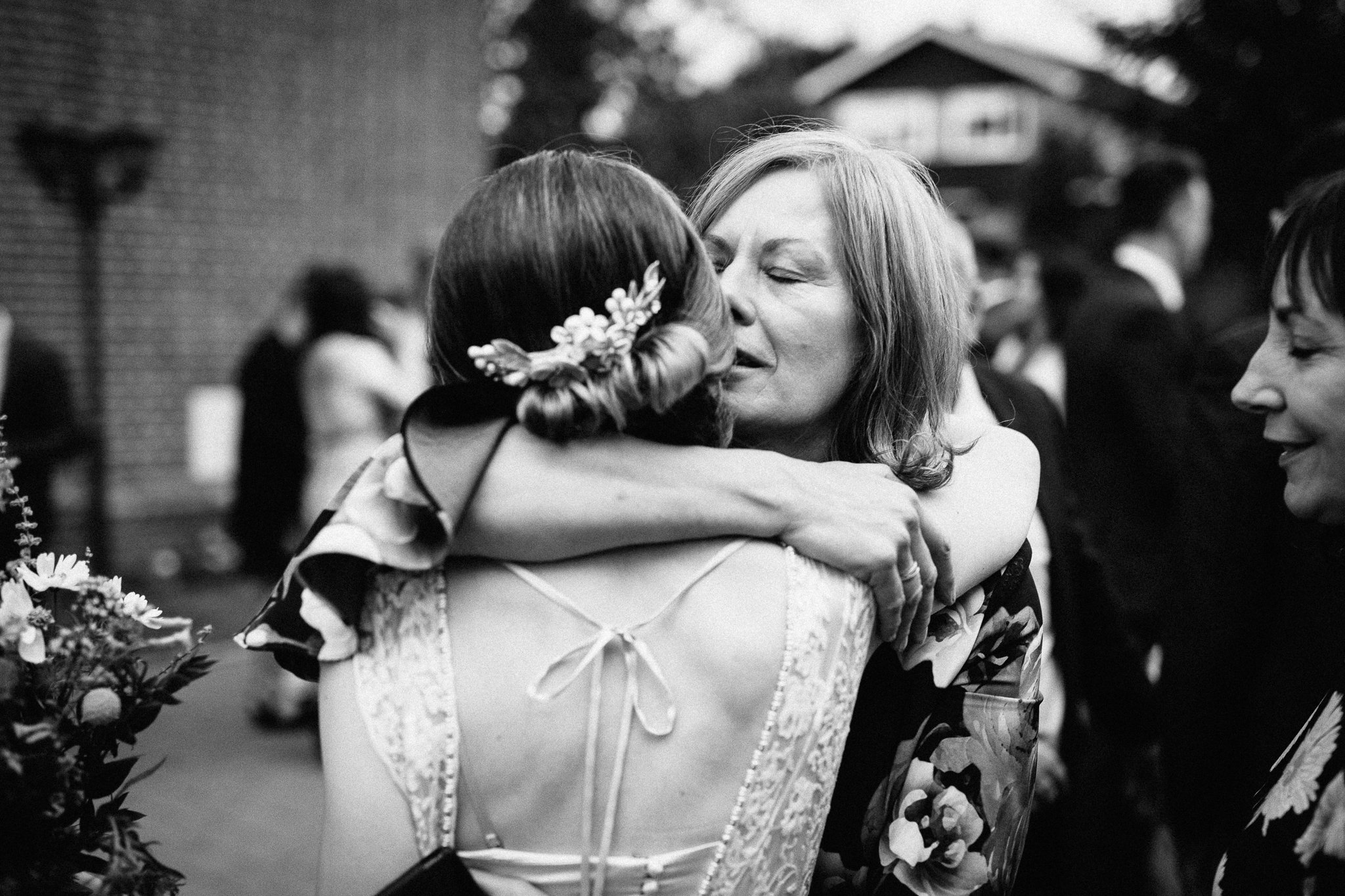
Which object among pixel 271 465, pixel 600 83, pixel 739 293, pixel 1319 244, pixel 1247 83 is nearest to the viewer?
pixel 1319 244

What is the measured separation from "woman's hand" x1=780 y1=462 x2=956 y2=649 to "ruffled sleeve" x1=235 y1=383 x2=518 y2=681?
1.27 feet

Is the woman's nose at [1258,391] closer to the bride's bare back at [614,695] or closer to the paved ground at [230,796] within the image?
the bride's bare back at [614,695]

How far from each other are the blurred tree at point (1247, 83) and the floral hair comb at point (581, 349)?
10038 mm

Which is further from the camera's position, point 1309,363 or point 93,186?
point 93,186

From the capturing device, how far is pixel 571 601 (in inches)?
57.2

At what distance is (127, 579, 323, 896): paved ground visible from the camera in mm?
4652

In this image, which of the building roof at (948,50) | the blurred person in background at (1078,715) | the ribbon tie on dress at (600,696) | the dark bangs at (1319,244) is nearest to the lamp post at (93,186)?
the blurred person in background at (1078,715)

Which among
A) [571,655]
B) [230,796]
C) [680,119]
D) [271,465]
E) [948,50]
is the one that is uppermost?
[948,50]

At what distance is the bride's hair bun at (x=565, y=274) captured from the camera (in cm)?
145

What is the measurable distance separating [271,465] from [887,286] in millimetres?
5190

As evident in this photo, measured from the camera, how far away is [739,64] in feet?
120

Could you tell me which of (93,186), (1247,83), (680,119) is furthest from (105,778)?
(680,119)

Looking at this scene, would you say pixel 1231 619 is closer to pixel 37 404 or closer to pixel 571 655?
pixel 571 655

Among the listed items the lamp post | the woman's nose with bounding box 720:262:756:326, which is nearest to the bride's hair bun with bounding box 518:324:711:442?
the woman's nose with bounding box 720:262:756:326
